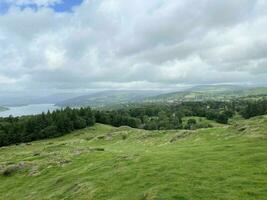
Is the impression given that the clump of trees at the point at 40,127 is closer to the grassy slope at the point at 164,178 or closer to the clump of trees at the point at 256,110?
the grassy slope at the point at 164,178

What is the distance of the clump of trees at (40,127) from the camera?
138 m

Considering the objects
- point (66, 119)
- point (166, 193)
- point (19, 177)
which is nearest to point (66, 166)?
point (19, 177)

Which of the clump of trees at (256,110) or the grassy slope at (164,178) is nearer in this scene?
the grassy slope at (164,178)

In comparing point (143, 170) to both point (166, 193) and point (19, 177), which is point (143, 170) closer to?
point (166, 193)

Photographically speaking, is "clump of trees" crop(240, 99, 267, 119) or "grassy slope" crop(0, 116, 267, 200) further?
"clump of trees" crop(240, 99, 267, 119)

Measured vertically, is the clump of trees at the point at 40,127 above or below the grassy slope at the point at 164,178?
below

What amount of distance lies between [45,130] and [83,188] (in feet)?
367

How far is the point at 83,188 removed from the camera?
31.2m

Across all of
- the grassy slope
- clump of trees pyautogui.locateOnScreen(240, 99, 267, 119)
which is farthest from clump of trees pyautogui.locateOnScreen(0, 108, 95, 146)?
clump of trees pyautogui.locateOnScreen(240, 99, 267, 119)

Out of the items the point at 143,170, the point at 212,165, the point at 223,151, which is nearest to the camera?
the point at 212,165

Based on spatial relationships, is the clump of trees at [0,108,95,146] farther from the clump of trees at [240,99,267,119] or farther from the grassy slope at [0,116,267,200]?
the clump of trees at [240,99,267,119]

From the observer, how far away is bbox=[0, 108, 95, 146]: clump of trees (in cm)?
13850

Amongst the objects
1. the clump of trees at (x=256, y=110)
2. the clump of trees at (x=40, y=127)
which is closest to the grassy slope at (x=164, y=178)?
the clump of trees at (x=40, y=127)

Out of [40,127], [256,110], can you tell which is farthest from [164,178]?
[256,110]
